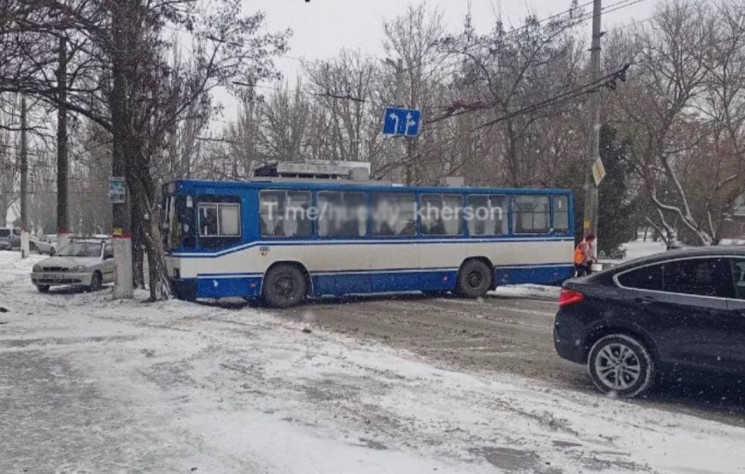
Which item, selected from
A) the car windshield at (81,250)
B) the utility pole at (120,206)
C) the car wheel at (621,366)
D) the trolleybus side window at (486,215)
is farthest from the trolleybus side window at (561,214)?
the car windshield at (81,250)

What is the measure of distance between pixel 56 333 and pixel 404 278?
7.87 meters

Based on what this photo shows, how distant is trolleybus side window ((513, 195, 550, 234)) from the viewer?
1808cm

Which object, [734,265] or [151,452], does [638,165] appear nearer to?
[734,265]

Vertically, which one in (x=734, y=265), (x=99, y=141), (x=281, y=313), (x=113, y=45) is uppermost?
(x=113, y=45)

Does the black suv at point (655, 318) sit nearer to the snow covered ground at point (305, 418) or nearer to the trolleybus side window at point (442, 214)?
the snow covered ground at point (305, 418)

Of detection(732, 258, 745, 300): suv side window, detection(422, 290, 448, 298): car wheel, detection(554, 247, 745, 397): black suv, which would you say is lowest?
detection(422, 290, 448, 298): car wheel

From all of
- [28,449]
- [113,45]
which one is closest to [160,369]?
[28,449]

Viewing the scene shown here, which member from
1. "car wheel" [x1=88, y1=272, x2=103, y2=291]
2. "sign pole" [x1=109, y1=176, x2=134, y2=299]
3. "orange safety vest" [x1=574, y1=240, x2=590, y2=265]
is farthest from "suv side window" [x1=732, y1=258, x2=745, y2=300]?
"car wheel" [x1=88, y1=272, x2=103, y2=291]

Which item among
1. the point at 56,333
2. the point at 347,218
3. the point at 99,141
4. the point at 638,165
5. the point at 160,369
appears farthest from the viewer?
the point at 638,165

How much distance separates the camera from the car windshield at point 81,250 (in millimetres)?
21203

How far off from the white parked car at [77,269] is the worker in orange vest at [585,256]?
12302 millimetres

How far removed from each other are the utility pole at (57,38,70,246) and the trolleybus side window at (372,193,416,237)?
7.12 meters

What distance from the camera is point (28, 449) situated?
5.62 metres

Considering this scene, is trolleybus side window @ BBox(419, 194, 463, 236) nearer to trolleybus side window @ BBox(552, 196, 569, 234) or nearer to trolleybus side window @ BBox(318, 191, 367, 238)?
trolleybus side window @ BBox(318, 191, 367, 238)
